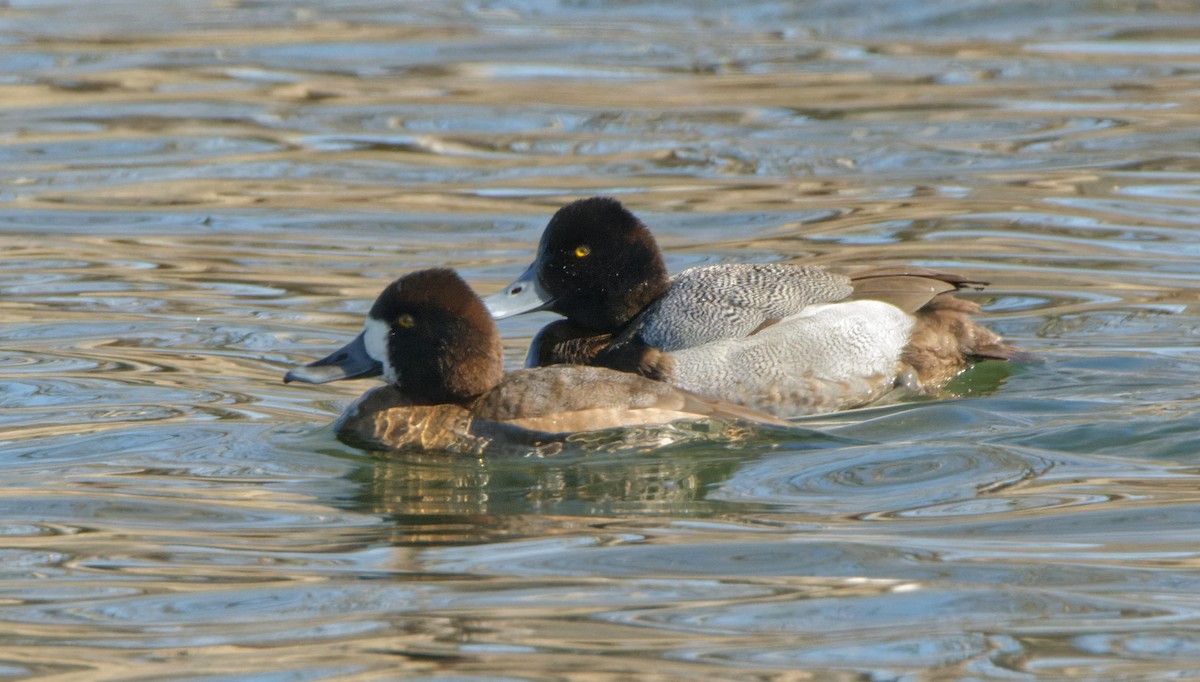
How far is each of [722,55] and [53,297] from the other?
8.75 meters

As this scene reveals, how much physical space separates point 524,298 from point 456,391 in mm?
1305

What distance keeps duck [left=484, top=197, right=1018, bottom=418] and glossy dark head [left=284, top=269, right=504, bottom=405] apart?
922 millimetres

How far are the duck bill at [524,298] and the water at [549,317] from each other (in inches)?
36.4

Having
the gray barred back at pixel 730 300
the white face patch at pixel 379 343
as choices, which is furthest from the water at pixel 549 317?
the gray barred back at pixel 730 300

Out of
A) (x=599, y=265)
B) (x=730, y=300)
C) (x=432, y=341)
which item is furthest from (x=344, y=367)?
(x=730, y=300)

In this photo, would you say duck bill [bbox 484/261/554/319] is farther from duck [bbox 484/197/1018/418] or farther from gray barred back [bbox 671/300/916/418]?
gray barred back [bbox 671/300/916/418]

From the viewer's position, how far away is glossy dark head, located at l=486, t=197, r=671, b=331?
8266 mm

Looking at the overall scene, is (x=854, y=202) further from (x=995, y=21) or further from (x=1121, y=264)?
(x=995, y=21)

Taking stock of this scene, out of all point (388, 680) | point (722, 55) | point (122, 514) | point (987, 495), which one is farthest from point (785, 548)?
point (722, 55)

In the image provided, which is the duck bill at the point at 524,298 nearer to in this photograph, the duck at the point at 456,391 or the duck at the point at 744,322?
the duck at the point at 744,322

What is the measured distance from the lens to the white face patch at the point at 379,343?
23.7 feet

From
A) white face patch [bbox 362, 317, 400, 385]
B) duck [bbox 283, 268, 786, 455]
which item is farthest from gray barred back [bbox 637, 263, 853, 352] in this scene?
white face patch [bbox 362, 317, 400, 385]

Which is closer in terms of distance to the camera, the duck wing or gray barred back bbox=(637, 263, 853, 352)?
the duck wing

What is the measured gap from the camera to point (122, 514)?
A: 6406mm
